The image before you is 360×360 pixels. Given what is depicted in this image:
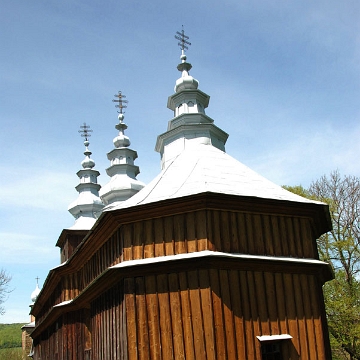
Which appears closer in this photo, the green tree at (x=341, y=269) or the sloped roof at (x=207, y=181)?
the sloped roof at (x=207, y=181)

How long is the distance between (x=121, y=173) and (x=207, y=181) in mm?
14916

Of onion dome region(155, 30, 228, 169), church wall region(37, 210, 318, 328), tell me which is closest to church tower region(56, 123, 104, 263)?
onion dome region(155, 30, 228, 169)

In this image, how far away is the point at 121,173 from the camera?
92.1 feet

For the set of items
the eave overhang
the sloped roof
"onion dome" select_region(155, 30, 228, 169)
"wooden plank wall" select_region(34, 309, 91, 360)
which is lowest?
"wooden plank wall" select_region(34, 309, 91, 360)

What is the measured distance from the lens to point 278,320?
40.9ft

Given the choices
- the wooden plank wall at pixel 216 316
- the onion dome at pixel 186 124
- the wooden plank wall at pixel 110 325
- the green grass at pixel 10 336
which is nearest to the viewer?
the wooden plank wall at pixel 216 316

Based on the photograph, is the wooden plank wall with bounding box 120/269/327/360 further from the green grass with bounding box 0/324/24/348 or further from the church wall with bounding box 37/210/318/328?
the green grass with bounding box 0/324/24/348

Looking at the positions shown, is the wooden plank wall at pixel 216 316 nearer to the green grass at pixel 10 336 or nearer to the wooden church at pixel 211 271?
the wooden church at pixel 211 271

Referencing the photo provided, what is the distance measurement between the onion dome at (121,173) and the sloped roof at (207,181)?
11282mm

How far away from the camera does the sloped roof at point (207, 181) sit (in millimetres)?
13289

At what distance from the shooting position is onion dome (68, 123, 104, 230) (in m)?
27.4

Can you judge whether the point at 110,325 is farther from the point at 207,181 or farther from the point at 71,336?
the point at 71,336

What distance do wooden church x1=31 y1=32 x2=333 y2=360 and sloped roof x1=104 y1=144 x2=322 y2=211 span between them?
0.05 meters

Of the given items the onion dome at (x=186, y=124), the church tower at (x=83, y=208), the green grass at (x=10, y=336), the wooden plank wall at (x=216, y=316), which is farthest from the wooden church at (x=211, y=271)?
the green grass at (x=10, y=336)
